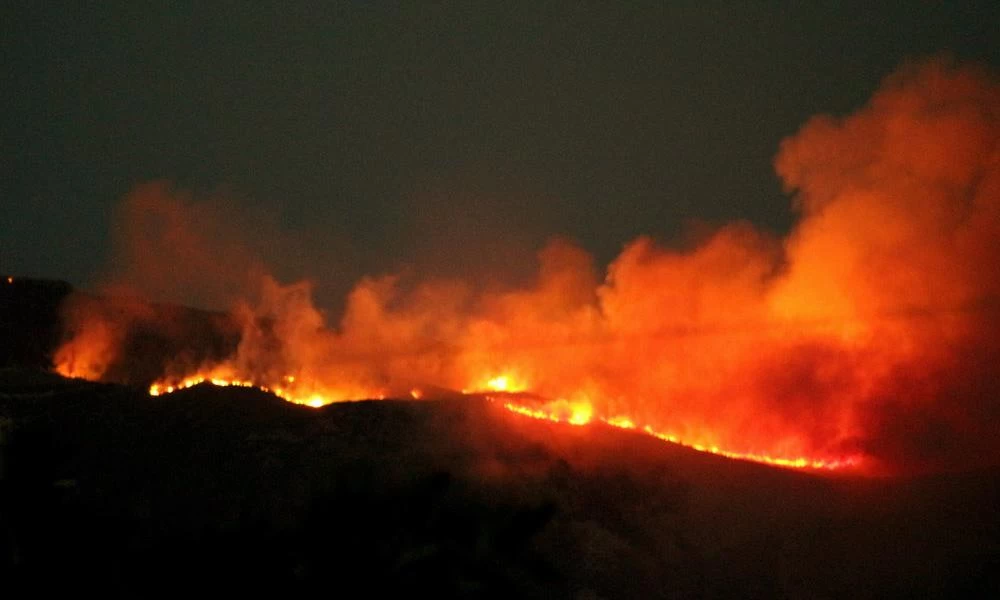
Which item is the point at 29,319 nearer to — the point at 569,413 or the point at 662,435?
the point at 569,413

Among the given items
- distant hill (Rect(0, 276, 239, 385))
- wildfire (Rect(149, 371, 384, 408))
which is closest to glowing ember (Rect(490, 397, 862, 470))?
wildfire (Rect(149, 371, 384, 408))

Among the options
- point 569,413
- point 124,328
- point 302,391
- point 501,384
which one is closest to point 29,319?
point 124,328

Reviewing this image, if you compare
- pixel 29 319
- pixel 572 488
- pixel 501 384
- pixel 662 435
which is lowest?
pixel 572 488

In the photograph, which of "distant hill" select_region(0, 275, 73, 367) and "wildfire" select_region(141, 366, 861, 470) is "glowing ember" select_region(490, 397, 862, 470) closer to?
"wildfire" select_region(141, 366, 861, 470)

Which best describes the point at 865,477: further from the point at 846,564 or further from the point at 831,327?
the point at 831,327

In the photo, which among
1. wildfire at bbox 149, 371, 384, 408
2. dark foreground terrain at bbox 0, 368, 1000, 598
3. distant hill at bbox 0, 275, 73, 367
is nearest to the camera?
dark foreground terrain at bbox 0, 368, 1000, 598

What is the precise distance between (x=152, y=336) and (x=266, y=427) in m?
20.0

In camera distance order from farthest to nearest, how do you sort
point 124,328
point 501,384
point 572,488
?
point 124,328 → point 501,384 → point 572,488

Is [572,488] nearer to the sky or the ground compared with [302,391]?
nearer to the ground

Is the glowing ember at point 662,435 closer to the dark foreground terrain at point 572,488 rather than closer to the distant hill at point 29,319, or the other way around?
the dark foreground terrain at point 572,488

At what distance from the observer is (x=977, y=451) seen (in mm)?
33938

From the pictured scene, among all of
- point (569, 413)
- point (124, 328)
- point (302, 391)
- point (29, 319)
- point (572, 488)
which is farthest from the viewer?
point (124, 328)

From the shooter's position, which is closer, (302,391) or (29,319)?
(302,391)

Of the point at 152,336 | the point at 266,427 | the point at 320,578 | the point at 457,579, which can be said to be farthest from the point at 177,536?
the point at 152,336
